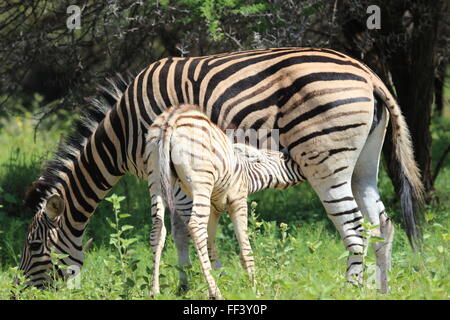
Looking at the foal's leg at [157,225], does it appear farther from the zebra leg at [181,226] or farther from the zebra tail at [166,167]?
the zebra leg at [181,226]

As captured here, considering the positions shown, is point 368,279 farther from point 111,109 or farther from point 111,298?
point 111,109

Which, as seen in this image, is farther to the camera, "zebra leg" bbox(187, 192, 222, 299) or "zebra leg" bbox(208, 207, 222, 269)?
"zebra leg" bbox(208, 207, 222, 269)

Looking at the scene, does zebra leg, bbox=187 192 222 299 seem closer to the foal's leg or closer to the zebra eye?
the foal's leg

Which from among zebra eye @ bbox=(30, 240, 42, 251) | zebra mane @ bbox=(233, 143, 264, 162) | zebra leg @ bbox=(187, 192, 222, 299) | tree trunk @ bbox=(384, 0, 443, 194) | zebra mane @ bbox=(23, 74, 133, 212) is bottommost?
zebra leg @ bbox=(187, 192, 222, 299)

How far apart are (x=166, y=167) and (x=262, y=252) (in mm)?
2344

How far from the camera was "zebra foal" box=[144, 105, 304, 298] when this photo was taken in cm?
559

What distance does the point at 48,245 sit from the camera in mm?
6914

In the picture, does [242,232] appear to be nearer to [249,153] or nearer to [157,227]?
[157,227]

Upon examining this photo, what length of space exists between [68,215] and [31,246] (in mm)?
442

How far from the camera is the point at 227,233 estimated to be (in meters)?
9.14

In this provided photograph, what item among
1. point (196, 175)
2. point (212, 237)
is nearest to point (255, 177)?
point (212, 237)

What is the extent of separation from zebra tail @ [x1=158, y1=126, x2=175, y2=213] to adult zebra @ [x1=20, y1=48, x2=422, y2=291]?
0.94 m

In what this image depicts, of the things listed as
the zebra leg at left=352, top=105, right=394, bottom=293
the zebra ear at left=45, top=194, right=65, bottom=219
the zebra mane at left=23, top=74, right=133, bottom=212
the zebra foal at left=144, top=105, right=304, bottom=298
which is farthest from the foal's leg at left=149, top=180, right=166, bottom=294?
the zebra leg at left=352, top=105, right=394, bottom=293

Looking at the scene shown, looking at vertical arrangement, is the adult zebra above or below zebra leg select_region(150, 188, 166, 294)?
above
